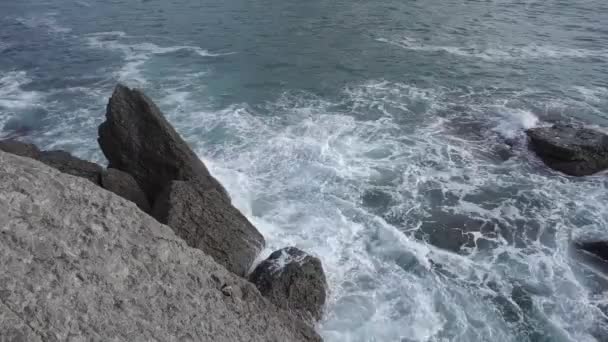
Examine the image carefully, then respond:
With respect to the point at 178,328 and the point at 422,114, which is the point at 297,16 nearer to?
the point at 422,114

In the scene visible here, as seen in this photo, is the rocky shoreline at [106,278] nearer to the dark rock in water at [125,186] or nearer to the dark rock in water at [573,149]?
the dark rock in water at [125,186]

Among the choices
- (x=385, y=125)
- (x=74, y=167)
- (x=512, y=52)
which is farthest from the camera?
(x=512, y=52)

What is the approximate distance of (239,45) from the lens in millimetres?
24406

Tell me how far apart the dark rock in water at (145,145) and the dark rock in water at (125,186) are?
0.69 meters

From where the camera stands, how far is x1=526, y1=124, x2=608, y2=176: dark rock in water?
A: 44.0 feet

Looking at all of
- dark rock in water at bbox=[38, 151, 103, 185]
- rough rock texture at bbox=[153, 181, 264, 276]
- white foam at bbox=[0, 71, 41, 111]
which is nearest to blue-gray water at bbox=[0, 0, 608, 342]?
white foam at bbox=[0, 71, 41, 111]

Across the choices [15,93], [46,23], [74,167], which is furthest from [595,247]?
[46,23]

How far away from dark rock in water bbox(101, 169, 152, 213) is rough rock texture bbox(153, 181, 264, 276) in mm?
700

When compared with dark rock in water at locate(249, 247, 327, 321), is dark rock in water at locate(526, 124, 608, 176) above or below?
above

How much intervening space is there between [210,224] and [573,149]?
11.7 m

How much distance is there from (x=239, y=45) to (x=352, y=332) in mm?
19441

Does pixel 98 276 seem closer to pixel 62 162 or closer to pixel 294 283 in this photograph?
pixel 294 283

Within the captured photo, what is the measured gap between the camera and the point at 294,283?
893 centimetres

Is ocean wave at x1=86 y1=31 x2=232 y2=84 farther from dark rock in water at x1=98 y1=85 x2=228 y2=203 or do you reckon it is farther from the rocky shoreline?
the rocky shoreline
